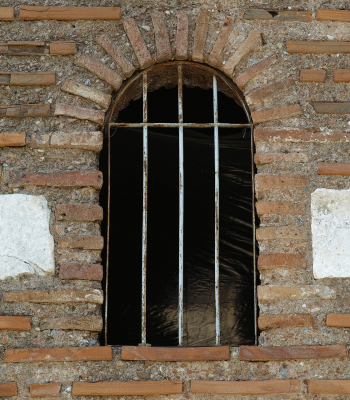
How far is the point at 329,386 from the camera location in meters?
3.13

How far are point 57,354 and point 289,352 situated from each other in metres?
1.24

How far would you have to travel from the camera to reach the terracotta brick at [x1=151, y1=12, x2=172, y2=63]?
11.7ft

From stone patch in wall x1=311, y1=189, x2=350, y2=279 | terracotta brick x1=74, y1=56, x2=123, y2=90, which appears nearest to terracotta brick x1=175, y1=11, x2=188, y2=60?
terracotta brick x1=74, y1=56, x2=123, y2=90

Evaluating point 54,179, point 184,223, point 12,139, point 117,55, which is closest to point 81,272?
point 54,179

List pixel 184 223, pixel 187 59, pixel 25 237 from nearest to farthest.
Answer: pixel 25 237 → pixel 187 59 → pixel 184 223

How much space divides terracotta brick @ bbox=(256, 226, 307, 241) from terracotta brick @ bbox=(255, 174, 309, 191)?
0.79 ft

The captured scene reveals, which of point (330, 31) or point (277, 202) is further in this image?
point (330, 31)

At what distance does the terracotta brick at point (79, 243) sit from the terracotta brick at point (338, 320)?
52.1 inches

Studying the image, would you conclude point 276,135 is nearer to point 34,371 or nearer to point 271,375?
point 271,375

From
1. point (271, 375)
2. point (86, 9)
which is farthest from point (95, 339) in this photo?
point (86, 9)

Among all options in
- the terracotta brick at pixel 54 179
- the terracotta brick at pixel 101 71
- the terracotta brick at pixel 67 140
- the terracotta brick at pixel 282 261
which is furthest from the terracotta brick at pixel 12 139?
the terracotta brick at pixel 282 261

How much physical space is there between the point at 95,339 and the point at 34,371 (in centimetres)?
36

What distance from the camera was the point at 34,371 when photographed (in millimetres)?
3137

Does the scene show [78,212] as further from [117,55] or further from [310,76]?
[310,76]
